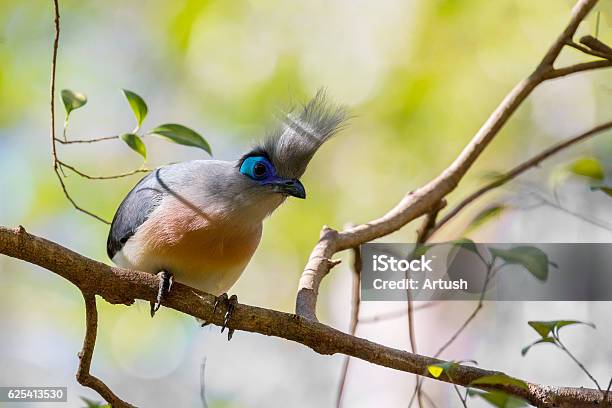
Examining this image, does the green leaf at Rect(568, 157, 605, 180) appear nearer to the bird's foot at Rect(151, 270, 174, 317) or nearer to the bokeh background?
the bird's foot at Rect(151, 270, 174, 317)

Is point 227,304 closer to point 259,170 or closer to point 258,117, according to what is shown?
point 259,170

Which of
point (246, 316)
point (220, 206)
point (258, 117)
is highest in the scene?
point (258, 117)

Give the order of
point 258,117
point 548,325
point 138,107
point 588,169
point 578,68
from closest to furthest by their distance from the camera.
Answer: point 548,325, point 588,169, point 138,107, point 578,68, point 258,117

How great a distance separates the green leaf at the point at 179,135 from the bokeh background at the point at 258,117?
2460 mm

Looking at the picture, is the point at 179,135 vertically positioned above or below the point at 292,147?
below

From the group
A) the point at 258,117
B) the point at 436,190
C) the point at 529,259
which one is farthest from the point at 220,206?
the point at 258,117

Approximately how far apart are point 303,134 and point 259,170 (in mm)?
191

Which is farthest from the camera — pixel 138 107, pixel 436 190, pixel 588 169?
pixel 436 190

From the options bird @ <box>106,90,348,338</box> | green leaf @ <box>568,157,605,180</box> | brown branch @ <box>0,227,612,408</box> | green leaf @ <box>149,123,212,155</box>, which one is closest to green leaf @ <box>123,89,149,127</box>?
green leaf @ <box>149,123,212,155</box>

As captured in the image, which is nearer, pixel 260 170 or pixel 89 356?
pixel 89 356

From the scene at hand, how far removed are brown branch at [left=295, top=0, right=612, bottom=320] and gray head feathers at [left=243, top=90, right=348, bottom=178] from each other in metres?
0.28

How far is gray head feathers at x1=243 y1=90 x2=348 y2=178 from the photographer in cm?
247

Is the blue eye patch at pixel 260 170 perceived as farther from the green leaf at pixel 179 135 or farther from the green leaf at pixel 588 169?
the green leaf at pixel 588 169

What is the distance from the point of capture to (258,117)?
15.4 feet
